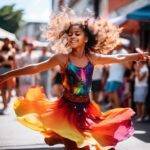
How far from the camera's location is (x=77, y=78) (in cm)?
Result: 693

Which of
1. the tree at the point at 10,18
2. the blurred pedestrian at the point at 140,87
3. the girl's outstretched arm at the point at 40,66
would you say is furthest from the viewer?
the tree at the point at 10,18

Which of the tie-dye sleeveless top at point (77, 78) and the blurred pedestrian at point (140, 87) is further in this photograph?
the blurred pedestrian at point (140, 87)

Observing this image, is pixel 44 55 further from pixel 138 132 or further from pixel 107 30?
pixel 107 30

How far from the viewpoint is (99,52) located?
746 cm

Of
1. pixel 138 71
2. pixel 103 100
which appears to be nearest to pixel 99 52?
pixel 138 71

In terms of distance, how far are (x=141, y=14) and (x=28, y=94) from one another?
339 inches

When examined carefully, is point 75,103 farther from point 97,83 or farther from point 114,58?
point 97,83

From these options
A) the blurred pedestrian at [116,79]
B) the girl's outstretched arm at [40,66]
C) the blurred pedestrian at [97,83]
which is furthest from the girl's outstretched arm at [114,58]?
the blurred pedestrian at [97,83]

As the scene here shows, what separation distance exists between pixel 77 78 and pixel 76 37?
0.44 metres

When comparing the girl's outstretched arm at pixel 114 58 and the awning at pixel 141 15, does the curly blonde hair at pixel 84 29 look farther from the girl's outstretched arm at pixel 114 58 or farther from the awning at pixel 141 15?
the awning at pixel 141 15

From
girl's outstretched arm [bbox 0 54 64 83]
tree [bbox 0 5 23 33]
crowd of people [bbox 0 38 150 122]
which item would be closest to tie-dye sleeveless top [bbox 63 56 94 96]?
girl's outstretched arm [bbox 0 54 64 83]

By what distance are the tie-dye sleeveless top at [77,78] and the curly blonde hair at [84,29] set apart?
1.26 ft

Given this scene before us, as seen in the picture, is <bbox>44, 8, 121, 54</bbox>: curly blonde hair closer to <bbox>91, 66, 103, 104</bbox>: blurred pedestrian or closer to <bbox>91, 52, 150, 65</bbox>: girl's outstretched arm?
<bbox>91, 52, 150, 65</bbox>: girl's outstretched arm

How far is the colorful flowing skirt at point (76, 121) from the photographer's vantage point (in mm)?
6699
